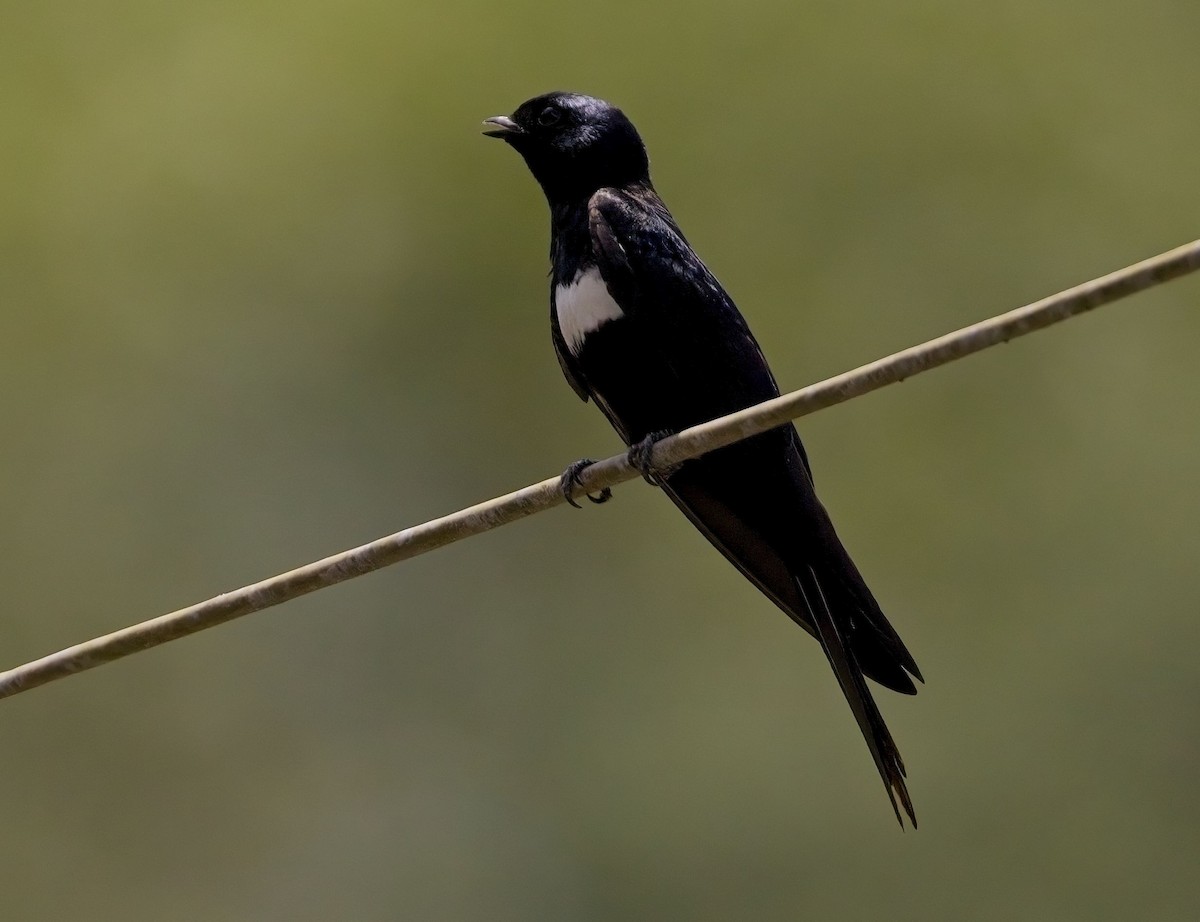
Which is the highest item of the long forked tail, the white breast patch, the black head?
the black head

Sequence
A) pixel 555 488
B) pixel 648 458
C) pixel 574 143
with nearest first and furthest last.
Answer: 1. pixel 555 488
2. pixel 648 458
3. pixel 574 143

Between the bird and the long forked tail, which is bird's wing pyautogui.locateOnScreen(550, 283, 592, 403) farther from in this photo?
the long forked tail

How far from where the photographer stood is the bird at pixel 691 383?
10.7 feet

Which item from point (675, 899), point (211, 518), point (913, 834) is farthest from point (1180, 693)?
point (211, 518)

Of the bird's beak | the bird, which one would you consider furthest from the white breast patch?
the bird's beak

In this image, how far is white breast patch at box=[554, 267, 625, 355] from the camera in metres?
3.44

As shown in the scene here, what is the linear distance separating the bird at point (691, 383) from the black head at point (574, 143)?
13 centimetres

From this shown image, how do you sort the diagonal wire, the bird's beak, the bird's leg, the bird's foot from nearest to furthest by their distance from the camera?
the diagonal wire, the bird's foot, the bird's leg, the bird's beak

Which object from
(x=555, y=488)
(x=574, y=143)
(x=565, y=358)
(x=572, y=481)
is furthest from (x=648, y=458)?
(x=574, y=143)

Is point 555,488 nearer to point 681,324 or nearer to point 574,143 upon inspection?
point 681,324

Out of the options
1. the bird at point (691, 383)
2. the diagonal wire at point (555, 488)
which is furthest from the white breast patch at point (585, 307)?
the diagonal wire at point (555, 488)

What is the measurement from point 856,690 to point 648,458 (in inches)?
24.9

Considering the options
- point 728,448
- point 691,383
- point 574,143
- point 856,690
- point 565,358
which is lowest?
point 856,690

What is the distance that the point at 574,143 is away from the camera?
3.88 meters
